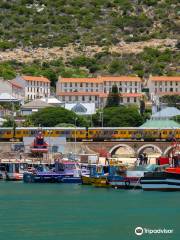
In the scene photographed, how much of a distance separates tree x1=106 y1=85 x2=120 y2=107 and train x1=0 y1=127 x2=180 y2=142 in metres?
36.2

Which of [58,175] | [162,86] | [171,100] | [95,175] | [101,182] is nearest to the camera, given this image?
[101,182]

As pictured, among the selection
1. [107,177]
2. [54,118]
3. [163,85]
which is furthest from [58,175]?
[163,85]

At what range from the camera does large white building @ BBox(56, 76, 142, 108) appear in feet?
553

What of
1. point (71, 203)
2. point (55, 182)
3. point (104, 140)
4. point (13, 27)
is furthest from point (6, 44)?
point (71, 203)

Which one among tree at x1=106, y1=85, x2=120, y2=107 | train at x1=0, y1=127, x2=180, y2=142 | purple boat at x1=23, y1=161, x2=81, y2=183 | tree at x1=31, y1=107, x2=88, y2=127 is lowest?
purple boat at x1=23, y1=161, x2=81, y2=183

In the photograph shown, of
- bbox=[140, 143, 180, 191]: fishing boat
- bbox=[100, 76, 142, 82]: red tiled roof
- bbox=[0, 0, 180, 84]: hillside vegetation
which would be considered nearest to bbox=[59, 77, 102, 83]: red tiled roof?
bbox=[100, 76, 142, 82]: red tiled roof

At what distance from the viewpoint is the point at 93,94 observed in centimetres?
16912

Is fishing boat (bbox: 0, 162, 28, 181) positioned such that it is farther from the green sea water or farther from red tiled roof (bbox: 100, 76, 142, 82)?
red tiled roof (bbox: 100, 76, 142, 82)

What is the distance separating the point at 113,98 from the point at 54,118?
Answer: 72.2ft

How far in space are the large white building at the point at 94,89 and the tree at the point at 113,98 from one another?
3977 mm

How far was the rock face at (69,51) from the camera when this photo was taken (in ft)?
614

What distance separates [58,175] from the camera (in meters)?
98.6

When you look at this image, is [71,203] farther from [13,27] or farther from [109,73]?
[13,27]

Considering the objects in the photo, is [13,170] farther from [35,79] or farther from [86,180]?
[35,79]
